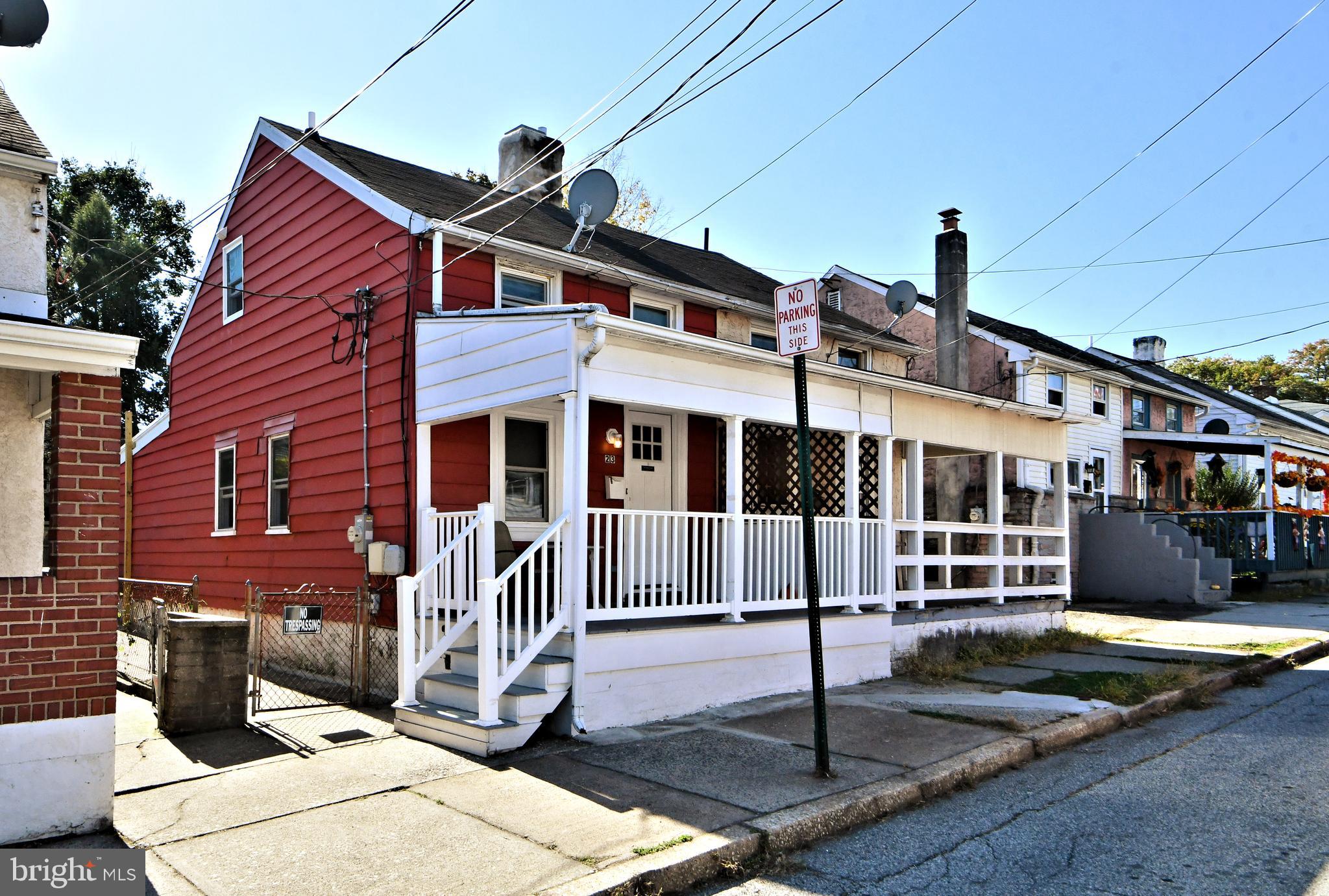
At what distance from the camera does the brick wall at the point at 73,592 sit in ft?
17.4

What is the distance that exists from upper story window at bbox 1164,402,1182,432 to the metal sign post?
2521 cm

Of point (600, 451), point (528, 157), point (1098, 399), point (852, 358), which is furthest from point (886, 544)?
point (1098, 399)

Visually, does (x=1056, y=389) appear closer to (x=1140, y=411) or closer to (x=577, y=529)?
(x=1140, y=411)

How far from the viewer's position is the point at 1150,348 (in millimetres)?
36875

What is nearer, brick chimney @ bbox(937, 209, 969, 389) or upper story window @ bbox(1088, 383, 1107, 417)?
brick chimney @ bbox(937, 209, 969, 389)

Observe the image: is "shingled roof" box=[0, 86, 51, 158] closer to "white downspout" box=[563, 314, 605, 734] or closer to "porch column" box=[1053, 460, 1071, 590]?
"white downspout" box=[563, 314, 605, 734]

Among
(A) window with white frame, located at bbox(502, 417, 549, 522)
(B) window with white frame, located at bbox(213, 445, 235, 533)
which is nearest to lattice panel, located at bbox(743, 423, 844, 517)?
(A) window with white frame, located at bbox(502, 417, 549, 522)

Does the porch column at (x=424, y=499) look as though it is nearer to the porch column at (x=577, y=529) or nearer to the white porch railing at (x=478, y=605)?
the white porch railing at (x=478, y=605)

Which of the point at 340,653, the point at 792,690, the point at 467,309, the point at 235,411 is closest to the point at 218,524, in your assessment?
the point at 235,411

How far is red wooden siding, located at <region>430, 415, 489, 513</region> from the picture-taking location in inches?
382

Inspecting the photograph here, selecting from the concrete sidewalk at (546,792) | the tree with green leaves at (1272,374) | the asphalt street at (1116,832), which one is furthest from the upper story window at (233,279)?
the tree with green leaves at (1272,374)

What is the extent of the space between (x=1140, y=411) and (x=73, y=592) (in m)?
26.7

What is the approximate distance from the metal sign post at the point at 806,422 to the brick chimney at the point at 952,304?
471 inches

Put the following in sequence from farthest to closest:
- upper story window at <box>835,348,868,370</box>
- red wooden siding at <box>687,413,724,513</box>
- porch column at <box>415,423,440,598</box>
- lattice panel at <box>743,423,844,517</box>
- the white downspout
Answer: upper story window at <box>835,348,868,370</box>
lattice panel at <box>743,423,844,517</box>
red wooden siding at <box>687,413,724,513</box>
porch column at <box>415,423,440,598</box>
the white downspout
